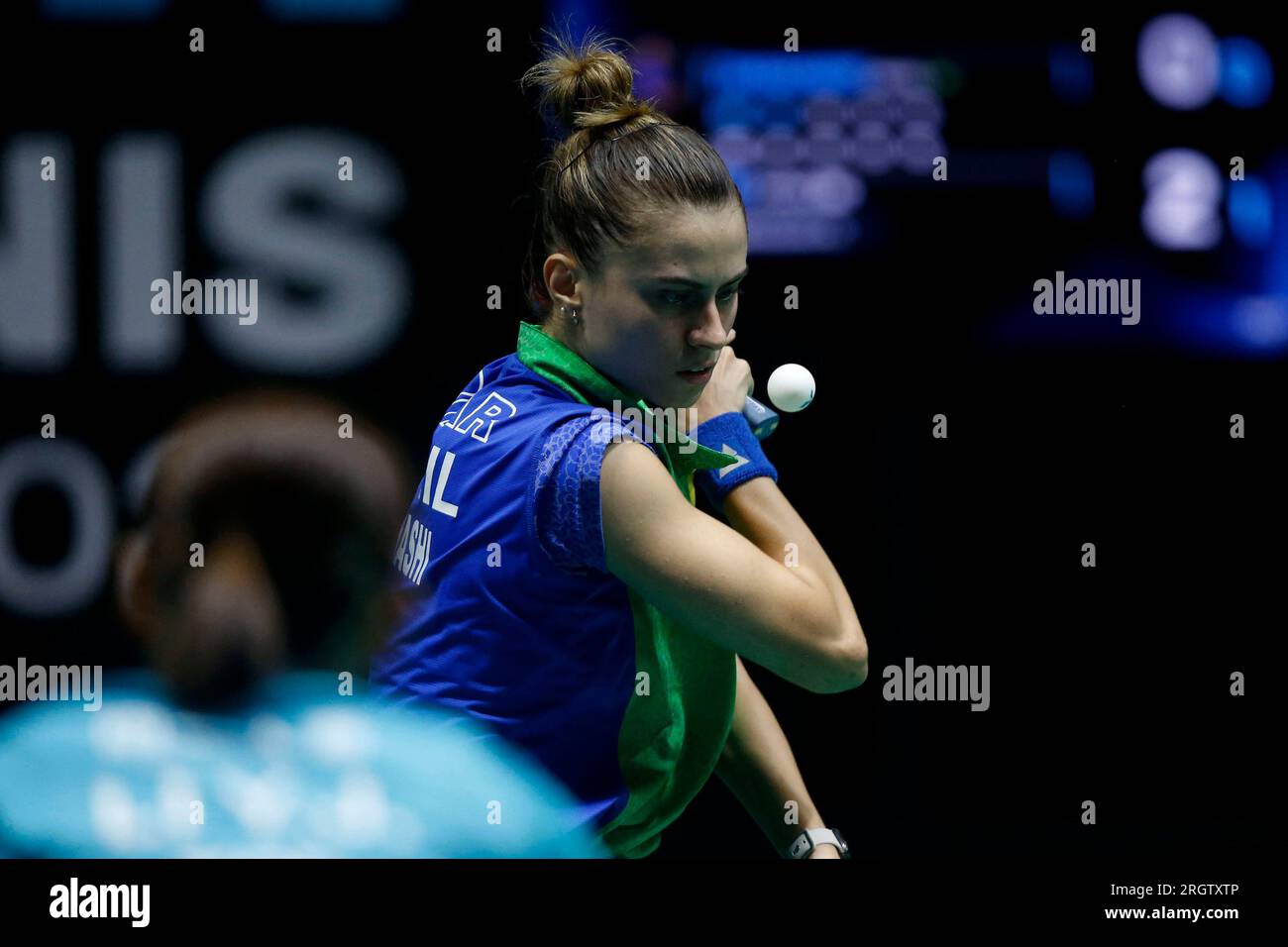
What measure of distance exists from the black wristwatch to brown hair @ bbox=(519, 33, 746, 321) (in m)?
0.89

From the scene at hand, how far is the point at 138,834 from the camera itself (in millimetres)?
3025

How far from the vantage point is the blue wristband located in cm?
A: 202

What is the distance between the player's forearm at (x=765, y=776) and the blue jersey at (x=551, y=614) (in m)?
0.28

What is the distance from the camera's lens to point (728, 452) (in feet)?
6.63

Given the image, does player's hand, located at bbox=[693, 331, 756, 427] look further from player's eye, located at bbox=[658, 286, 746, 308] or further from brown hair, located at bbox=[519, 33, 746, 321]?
brown hair, located at bbox=[519, 33, 746, 321]

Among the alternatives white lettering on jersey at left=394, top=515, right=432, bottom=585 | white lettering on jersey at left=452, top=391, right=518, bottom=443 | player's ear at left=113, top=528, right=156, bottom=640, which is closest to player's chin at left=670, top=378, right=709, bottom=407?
white lettering on jersey at left=452, top=391, right=518, bottom=443

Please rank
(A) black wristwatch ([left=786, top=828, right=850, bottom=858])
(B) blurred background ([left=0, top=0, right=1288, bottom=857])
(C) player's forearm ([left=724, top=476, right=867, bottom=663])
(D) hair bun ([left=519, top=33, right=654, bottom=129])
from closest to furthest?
1. (C) player's forearm ([left=724, top=476, right=867, bottom=663])
2. (D) hair bun ([left=519, top=33, right=654, bottom=129])
3. (A) black wristwatch ([left=786, top=828, right=850, bottom=858])
4. (B) blurred background ([left=0, top=0, right=1288, bottom=857])

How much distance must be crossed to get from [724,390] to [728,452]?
12cm

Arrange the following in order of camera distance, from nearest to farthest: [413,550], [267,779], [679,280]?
[679,280], [413,550], [267,779]

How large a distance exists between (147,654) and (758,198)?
1754 millimetres

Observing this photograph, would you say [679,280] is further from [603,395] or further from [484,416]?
[484,416]

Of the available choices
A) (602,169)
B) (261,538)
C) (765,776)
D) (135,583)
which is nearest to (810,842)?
(765,776)

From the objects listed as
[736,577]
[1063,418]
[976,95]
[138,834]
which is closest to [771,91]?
[976,95]

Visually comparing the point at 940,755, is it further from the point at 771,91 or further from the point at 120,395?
the point at 120,395
